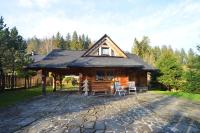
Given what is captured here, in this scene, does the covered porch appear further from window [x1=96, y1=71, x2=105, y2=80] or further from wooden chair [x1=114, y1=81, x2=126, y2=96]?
wooden chair [x1=114, y1=81, x2=126, y2=96]

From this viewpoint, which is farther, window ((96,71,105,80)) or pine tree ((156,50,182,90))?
pine tree ((156,50,182,90))

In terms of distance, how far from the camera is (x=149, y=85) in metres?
34.2

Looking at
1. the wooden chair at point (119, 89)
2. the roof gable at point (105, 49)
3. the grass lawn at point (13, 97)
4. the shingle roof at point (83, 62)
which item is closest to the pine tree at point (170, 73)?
the shingle roof at point (83, 62)

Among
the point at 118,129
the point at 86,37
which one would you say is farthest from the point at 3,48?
the point at 86,37

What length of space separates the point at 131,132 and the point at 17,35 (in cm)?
2706

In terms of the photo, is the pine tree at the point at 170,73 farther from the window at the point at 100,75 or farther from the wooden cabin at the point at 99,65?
the window at the point at 100,75

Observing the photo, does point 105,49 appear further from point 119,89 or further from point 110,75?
point 119,89

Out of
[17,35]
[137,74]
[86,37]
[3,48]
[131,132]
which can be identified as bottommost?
[131,132]

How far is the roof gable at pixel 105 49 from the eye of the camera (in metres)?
27.3

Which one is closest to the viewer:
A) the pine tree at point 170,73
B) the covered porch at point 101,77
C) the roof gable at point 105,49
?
the covered porch at point 101,77

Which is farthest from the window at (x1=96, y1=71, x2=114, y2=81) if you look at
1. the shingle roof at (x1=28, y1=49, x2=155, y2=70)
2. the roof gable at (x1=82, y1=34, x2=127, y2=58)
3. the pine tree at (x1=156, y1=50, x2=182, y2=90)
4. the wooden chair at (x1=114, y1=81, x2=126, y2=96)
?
the pine tree at (x1=156, y1=50, x2=182, y2=90)

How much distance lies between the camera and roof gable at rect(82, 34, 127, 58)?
27.3 meters

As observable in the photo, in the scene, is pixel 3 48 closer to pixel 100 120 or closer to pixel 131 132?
pixel 100 120

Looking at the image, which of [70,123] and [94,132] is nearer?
[94,132]
